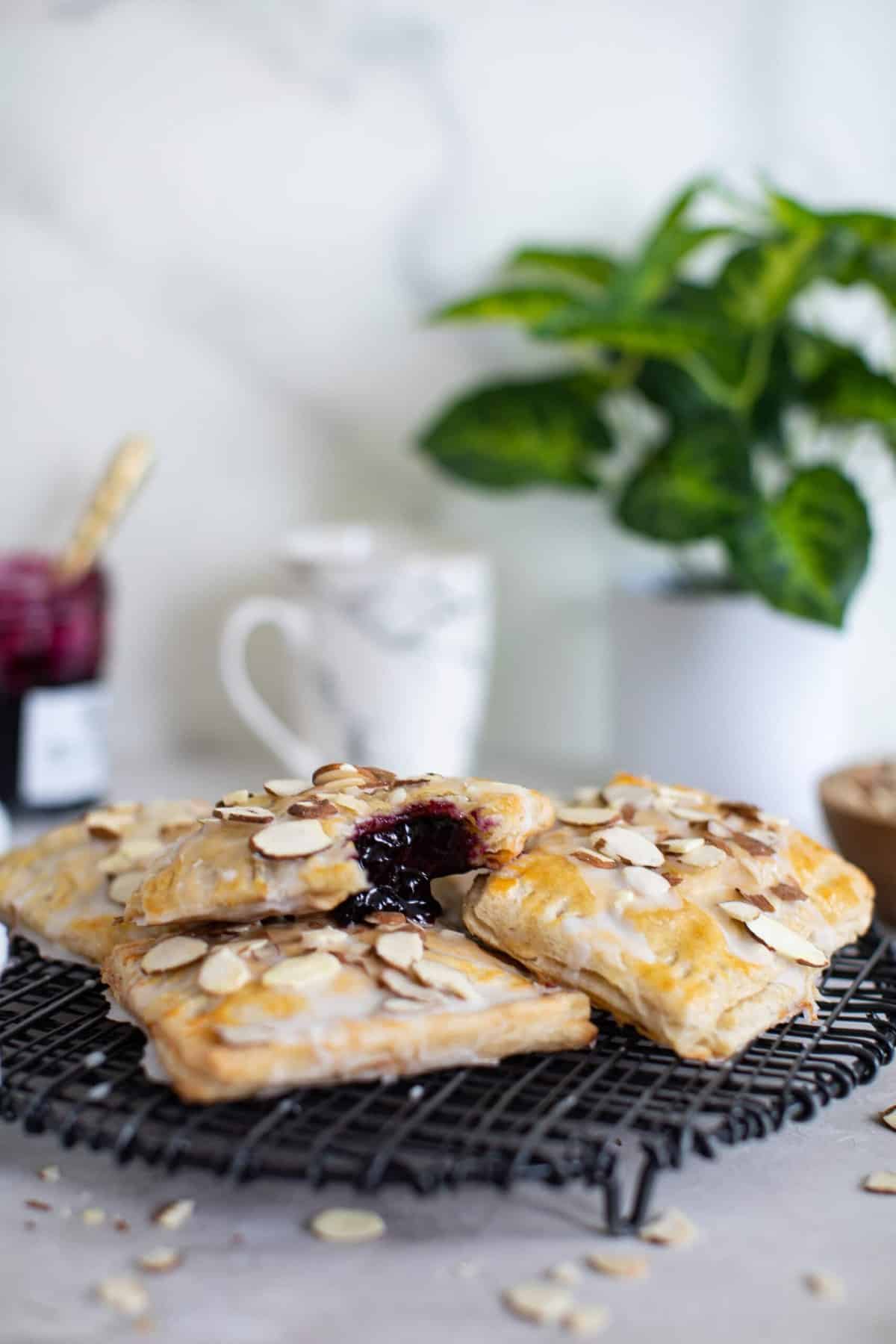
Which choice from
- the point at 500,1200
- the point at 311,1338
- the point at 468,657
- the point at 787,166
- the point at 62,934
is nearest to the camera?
the point at 311,1338

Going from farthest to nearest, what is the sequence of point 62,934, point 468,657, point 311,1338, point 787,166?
1. point 787,166
2. point 468,657
3. point 62,934
4. point 311,1338

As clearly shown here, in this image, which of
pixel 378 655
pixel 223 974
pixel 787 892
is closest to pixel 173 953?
pixel 223 974

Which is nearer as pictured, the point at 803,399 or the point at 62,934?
the point at 62,934

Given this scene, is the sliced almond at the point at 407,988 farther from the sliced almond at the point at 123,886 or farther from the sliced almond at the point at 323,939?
the sliced almond at the point at 123,886

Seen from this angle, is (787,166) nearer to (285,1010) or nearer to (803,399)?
(803,399)

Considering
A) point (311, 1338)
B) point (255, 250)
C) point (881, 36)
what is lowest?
point (311, 1338)

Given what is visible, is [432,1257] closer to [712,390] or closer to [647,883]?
[647,883]

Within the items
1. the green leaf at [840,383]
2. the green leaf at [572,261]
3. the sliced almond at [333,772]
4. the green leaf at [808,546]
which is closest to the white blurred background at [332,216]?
the green leaf at [572,261]

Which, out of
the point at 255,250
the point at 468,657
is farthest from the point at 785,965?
the point at 255,250
